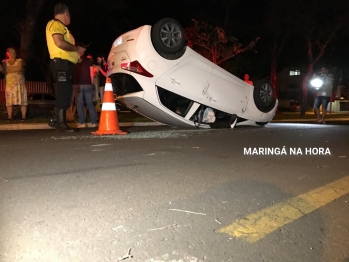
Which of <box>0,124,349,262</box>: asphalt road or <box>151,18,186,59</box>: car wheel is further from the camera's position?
<box>151,18,186,59</box>: car wheel

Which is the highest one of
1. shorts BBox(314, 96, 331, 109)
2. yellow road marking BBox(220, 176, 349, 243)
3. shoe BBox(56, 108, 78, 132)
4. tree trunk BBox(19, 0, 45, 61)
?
tree trunk BBox(19, 0, 45, 61)

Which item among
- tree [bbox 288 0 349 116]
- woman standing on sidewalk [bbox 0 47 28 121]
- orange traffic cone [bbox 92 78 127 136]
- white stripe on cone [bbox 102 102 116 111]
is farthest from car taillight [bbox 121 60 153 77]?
tree [bbox 288 0 349 116]

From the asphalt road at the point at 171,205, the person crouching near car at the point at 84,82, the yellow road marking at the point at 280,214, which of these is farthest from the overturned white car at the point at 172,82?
the yellow road marking at the point at 280,214

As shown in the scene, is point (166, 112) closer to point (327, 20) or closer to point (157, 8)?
point (327, 20)

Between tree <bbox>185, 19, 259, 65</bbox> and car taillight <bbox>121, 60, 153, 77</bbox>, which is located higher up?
tree <bbox>185, 19, 259, 65</bbox>

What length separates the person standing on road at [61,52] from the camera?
6.26m

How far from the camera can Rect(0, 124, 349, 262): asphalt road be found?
2.24 m

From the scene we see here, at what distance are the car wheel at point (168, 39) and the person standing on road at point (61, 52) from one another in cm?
141

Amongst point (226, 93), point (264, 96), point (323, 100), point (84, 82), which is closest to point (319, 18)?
point (323, 100)

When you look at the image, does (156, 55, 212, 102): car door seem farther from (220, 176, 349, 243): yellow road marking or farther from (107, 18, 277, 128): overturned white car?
(220, 176, 349, 243): yellow road marking

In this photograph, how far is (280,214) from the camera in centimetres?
282

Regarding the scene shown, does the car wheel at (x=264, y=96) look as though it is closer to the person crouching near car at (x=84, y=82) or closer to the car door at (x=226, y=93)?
the car door at (x=226, y=93)

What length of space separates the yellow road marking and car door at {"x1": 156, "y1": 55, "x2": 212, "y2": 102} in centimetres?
428

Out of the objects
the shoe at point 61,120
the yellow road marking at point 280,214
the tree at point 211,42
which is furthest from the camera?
the tree at point 211,42
